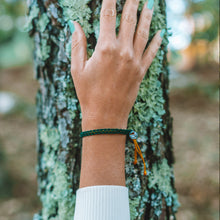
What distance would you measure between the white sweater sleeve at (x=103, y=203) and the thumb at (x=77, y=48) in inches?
17.0

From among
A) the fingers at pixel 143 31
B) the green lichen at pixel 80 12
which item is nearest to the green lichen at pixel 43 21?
the green lichen at pixel 80 12

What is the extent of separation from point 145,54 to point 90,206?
595 mm

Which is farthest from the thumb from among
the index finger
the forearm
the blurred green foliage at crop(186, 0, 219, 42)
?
the blurred green foliage at crop(186, 0, 219, 42)

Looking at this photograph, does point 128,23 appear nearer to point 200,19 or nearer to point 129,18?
point 129,18

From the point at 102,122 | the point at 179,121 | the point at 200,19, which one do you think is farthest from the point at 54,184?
the point at 200,19

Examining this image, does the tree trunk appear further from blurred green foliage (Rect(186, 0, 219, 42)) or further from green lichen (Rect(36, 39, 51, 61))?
blurred green foliage (Rect(186, 0, 219, 42))

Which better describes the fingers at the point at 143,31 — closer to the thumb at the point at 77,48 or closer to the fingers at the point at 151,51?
the fingers at the point at 151,51

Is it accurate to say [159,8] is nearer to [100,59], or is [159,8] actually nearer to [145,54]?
[145,54]

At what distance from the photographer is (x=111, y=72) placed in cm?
77

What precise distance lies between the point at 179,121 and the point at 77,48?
4.69 m

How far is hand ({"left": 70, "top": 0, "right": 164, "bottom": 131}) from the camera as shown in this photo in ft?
2.54

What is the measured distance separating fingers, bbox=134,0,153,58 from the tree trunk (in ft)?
0.30

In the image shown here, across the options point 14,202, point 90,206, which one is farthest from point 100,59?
point 14,202

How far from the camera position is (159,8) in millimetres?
983
